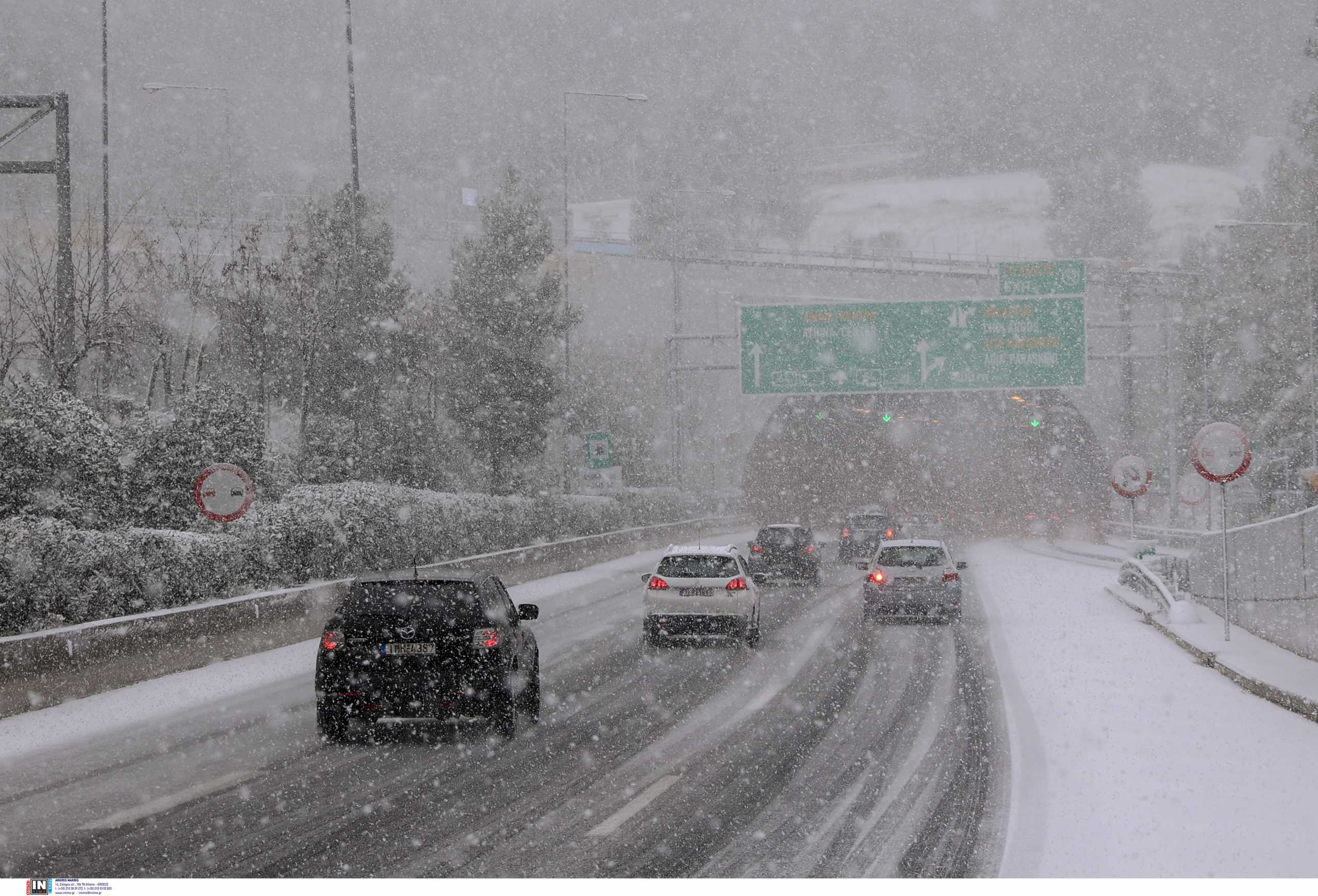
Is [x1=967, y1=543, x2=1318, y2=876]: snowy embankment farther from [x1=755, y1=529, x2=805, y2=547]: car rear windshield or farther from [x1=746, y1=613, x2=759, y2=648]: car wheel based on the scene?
[x1=755, y1=529, x2=805, y2=547]: car rear windshield

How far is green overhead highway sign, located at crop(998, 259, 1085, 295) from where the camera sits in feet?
138

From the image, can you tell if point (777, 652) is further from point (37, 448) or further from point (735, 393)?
point (735, 393)

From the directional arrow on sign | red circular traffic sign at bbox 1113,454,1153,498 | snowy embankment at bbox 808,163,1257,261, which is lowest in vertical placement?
red circular traffic sign at bbox 1113,454,1153,498

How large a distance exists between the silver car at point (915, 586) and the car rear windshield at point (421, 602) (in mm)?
13025

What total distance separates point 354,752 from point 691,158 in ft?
390

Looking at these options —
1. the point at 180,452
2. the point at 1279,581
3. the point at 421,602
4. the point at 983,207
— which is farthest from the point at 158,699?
the point at 983,207

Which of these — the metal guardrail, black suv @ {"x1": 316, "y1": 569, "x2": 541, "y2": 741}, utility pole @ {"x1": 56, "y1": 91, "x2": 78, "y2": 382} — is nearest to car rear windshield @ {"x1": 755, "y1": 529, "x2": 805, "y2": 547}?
the metal guardrail

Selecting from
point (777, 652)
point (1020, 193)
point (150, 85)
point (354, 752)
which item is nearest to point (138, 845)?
point (354, 752)

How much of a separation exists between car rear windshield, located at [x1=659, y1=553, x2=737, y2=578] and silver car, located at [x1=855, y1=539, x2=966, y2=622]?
4.31 meters

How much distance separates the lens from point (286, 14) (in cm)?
15800

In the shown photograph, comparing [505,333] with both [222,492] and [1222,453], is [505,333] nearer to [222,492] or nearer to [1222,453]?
[222,492]

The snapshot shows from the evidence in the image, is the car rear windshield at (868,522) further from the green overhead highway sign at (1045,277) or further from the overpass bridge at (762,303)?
the overpass bridge at (762,303)

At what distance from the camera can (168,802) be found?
9.71 m

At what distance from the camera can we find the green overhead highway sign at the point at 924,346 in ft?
138
